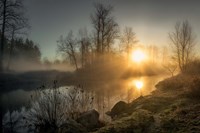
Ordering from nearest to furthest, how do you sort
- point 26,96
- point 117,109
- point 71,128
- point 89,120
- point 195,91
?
point 71,128
point 89,120
point 195,91
point 117,109
point 26,96

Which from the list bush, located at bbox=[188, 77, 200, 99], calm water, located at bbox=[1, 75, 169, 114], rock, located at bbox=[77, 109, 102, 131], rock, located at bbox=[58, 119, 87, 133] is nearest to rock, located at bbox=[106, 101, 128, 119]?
calm water, located at bbox=[1, 75, 169, 114]

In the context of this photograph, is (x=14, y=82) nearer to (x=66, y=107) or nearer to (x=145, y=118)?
(x=66, y=107)

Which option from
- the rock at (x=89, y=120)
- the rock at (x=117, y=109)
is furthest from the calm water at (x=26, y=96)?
the rock at (x=89, y=120)

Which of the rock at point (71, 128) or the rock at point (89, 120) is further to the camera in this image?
the rock at point (89, 120)

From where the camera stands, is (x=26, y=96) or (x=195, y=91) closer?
(x=195, y=91)

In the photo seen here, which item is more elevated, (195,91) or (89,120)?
(195,91)

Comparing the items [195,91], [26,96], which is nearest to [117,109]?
[195,91]

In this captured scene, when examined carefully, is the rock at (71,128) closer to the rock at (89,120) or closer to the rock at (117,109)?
the rock at (89,120)

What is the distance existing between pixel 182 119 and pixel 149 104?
5602mm

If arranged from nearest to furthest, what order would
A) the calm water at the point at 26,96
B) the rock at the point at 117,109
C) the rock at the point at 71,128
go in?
1. the rock at the point at 71,128
2. the rock at the point at 117,109
3. the calm water at the point at 26,96

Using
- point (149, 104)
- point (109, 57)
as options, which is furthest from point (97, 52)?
point (149, 104)

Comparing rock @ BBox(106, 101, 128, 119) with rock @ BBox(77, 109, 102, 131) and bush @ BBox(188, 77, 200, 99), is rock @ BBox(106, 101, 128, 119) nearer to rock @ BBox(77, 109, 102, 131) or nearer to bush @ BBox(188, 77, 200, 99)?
rock @ BBox(77, 109, 102, 131)

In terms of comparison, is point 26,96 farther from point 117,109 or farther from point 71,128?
point 71,128

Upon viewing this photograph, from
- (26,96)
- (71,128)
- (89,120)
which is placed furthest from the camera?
(26,96)
